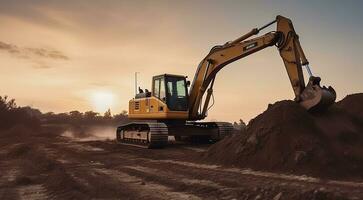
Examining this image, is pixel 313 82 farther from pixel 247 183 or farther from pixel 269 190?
pixel 269 190

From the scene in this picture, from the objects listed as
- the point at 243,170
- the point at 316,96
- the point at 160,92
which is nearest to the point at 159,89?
the point at 160,92

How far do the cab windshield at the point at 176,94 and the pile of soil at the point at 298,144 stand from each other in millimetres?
6179

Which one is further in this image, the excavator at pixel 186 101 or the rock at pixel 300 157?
the excavator at pixel 186 101

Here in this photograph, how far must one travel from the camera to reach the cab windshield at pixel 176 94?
21.3 metres

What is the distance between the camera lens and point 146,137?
70.3 feet

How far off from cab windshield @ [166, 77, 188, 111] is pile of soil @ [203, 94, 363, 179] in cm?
618

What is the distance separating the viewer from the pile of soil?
457 inches

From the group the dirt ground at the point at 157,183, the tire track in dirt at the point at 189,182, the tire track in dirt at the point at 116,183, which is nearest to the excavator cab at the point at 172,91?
the dirt ground at the point at 157,183

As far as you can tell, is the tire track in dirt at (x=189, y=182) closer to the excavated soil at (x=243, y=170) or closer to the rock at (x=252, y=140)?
the excavated soil at (x=243, y=170)

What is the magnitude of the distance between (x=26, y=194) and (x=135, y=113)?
1492cm

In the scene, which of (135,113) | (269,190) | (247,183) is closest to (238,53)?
(135,113)

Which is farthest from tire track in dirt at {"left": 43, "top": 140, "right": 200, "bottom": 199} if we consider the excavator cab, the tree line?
the tree line

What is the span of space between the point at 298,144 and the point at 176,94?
9914 millimetres

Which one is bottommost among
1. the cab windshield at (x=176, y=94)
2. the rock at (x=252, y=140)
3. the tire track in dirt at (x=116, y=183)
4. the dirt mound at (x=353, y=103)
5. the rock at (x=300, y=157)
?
the tire track in dirt at (x=116, y=183)
